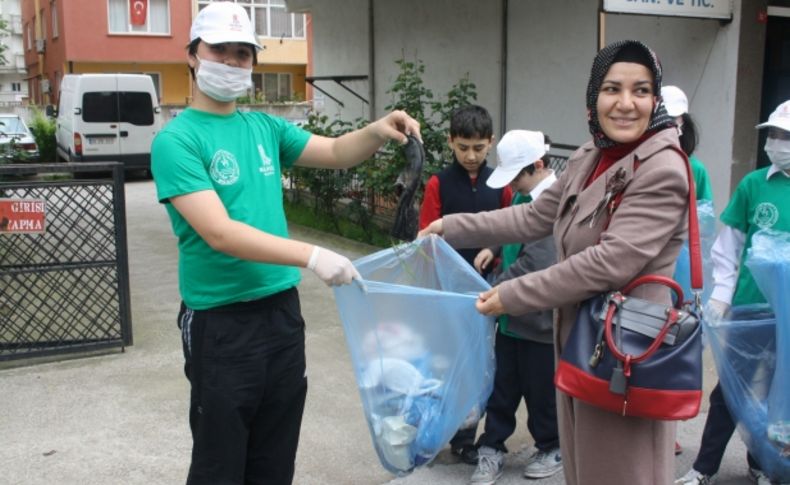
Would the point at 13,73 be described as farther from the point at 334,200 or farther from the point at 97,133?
A: the point at 334,200

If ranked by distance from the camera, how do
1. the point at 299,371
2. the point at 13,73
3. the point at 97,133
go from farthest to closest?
the point at 13,73 < the point at 97,133 < the point at 299,371

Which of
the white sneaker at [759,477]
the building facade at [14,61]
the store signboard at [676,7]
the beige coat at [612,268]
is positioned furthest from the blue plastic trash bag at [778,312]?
the building facade at [14,61]

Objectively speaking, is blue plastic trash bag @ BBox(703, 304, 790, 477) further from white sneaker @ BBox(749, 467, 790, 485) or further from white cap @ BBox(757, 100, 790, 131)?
white cap @ BBox(757, 100, 790, 131)

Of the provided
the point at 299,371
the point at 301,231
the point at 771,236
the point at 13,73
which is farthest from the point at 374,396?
the point at 13,73

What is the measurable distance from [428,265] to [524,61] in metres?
6.01

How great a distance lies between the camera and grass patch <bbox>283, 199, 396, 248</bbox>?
8.97 meters

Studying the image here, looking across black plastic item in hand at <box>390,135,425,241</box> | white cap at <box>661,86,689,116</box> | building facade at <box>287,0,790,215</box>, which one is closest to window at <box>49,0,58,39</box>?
building facade at <box>287,0,790,215</box>

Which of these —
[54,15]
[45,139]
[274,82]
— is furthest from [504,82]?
[54,15]

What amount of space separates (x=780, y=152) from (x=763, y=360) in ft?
2.84

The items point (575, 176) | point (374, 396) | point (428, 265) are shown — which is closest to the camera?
point (575, 176)

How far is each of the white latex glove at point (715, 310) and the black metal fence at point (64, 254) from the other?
3435 mm

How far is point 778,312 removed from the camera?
118 inches

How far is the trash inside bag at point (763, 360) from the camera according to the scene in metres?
3.00

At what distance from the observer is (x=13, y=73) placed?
5191 centimetres
